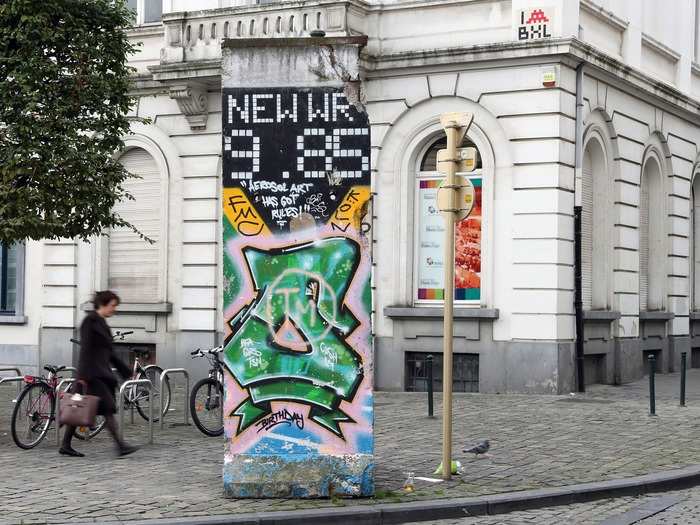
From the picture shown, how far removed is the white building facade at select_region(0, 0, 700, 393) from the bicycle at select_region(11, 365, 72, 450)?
26.1ft

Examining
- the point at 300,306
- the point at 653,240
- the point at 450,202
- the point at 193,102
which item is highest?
the point at 193,102

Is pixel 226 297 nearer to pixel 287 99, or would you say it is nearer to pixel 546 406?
pixel 287 99

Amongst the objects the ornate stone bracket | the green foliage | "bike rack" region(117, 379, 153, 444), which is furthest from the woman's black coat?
the ornate stone bracket

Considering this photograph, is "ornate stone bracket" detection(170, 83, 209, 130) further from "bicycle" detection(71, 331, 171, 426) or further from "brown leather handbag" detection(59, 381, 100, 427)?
"brown leather handbag" detection(59, 381, 100, 427)

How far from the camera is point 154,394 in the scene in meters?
14.5

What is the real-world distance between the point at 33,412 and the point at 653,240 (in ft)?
48.3

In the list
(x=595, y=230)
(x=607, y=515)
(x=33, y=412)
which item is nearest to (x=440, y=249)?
(x=595, y=230)

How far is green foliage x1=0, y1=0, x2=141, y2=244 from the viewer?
14.6m

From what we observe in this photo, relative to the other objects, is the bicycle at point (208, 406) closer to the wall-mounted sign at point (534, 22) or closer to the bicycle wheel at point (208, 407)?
the bicycle wheel at point (208, 407)

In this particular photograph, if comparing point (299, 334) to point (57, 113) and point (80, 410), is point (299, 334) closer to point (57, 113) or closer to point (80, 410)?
point (80, 410)

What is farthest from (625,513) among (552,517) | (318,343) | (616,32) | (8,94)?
(616,32)

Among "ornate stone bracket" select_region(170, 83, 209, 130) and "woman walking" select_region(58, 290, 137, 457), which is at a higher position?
"ornate stone bracket" select_region(170, 83, 209, 130)

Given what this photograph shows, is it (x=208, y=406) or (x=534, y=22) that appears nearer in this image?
(x=208, y=406)

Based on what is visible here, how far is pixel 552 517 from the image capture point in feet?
31.4
